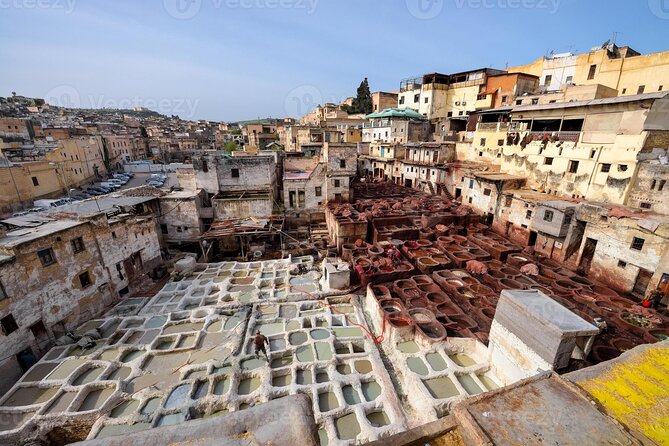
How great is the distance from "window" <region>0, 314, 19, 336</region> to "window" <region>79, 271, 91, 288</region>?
2.99 metres

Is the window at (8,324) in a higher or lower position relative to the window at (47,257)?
lower

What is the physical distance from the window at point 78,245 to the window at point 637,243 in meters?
30.7

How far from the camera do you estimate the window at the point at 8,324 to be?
11.4 m

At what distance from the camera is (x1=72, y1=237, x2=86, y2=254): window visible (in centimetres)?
1423

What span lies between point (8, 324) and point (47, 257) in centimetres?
297

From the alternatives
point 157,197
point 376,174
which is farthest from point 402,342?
point 376,174

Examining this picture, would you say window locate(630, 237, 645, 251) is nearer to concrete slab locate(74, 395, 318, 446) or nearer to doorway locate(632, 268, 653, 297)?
doorway locate(632, 268, 653, 297)

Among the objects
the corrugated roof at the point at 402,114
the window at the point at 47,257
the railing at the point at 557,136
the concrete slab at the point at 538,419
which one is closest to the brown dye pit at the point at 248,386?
the concrete slab at the point at 538,419

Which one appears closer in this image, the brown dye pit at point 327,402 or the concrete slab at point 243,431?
the concrete slab at point 243,431

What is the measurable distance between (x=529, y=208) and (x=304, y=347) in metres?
20.7

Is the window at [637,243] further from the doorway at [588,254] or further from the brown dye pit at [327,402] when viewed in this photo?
the brown dye pit at [327,402]

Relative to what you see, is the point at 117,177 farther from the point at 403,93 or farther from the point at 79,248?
the point at 403,93

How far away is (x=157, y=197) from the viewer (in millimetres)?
21641

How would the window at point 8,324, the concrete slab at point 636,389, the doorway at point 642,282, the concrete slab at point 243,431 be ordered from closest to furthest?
the concrete slab at point 243,431 → the concrete slab at point 636,389 → the window at point 8,324 → the doorway at point 642,282
